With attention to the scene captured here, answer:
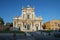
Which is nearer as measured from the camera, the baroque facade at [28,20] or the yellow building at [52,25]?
the baroque facade at [28,20]

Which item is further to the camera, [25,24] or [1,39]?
[25,24]

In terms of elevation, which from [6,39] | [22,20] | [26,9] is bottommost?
[6,39]

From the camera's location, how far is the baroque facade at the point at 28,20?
73.5 m

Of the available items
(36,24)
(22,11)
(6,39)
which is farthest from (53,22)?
(6,39)

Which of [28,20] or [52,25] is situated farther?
[52,25]

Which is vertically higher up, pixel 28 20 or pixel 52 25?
pixel 28 20

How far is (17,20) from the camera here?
7350cm

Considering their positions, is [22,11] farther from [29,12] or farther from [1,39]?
[1,39]

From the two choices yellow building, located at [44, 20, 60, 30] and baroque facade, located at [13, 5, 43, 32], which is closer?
baroque facade, located at [13, 5, 43, 32]

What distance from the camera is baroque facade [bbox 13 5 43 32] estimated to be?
73500mm

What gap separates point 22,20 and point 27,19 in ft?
7.72

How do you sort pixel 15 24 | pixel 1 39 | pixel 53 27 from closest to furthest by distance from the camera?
1. pixel 1 39
2. pixel 15 24
3. pixel 53 27

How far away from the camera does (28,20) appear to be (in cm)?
7462

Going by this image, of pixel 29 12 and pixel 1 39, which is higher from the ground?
pixel 29 12
